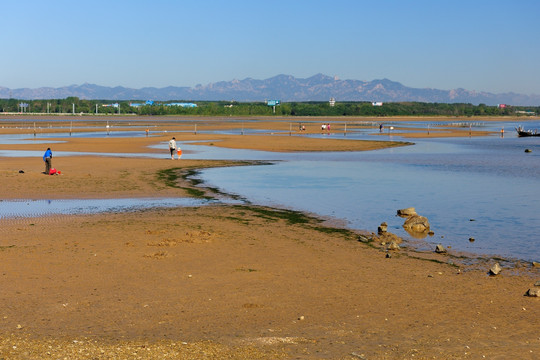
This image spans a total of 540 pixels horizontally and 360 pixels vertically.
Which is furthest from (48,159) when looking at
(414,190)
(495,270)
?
(495,270)

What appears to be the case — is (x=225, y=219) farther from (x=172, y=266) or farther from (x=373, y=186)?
(x=373, y=186)

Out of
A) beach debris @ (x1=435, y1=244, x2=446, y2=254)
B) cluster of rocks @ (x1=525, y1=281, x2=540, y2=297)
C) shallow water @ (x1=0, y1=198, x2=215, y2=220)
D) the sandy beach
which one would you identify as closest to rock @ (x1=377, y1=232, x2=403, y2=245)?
the sandy beach

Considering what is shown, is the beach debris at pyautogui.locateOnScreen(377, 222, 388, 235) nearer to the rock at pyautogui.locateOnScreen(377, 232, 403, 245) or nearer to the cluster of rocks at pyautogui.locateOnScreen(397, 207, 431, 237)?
the rock at pyautogui.locateOnScreen(377, 232, 403, 245)

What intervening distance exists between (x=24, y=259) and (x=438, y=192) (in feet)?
77.4

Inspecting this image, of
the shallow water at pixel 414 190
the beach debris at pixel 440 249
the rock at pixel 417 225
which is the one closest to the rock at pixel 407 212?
the shallow water at pixel 414 190

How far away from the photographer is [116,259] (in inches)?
689

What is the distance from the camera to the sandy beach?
1095 cm

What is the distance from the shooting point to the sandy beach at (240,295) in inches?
431

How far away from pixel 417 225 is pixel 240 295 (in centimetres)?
1092

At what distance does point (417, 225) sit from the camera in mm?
23266

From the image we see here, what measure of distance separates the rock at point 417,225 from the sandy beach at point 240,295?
2009mm

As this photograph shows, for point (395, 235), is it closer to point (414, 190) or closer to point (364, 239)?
point (364, 239)

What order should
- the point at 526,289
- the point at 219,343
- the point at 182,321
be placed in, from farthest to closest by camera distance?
the point at 526,289
the point at 182,321
the point at 219,343

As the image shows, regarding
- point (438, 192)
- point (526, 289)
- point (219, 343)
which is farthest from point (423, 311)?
point (438, 192)
